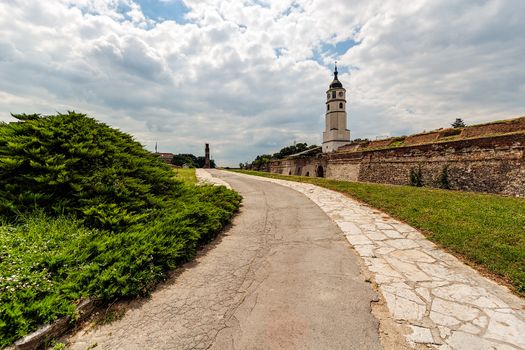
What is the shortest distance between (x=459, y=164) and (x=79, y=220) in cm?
1677

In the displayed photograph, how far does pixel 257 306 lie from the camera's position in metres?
2.96

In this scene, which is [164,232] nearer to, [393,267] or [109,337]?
[109,337]

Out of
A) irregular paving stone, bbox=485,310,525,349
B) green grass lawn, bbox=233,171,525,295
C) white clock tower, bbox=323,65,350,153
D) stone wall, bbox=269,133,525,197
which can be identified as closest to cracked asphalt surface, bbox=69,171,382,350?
irregular paving stone, bbox=485,310,525,349

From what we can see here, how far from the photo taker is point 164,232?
164 inches

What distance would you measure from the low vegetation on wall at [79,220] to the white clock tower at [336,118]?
1992 inches

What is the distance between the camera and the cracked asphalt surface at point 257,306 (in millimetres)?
2402

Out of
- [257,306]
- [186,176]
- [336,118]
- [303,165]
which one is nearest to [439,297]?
[257,306]

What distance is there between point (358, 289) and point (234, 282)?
5.73 ft

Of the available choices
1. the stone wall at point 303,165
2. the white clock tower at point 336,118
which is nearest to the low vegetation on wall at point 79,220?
the stone wall at point 303,165

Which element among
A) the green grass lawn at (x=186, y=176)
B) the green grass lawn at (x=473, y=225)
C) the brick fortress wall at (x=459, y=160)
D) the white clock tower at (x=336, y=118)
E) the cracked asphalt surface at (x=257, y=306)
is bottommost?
the cracked asphalt surface at (x=257, y=306)

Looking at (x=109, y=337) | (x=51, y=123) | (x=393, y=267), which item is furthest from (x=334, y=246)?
(x=51, y=123)

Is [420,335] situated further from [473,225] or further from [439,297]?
[473,225]

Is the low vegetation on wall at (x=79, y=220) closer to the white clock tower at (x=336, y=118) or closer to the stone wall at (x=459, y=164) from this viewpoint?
the stone wall at (x=459, y=164)

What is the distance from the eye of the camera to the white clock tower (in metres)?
53.5
